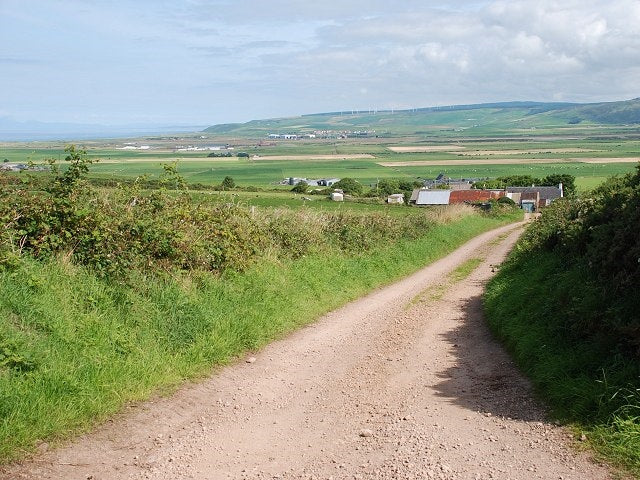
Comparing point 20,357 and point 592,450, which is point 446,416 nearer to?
point 592,450

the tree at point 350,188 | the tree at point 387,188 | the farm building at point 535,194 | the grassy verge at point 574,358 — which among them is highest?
the grassy verge at point 574,358

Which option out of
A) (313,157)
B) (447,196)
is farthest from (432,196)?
(313,157)

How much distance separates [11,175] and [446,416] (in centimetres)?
792

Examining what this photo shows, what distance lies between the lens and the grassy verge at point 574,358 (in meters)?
5.96

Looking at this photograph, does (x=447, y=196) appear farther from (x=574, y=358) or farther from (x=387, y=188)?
(x=574, y=358)

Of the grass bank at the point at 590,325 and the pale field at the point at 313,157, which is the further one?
the pale field at the point at 313,157

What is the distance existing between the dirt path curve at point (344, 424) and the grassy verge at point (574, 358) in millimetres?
260

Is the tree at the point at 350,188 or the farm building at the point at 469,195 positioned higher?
the tree at the point at 350,188

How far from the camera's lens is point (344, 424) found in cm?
695

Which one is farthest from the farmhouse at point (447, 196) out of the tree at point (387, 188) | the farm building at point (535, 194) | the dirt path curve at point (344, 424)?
the dirt path curve at point (344, 424)

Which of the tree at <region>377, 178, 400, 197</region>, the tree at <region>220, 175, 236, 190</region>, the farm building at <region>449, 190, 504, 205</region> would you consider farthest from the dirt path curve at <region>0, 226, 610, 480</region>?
the tree at <region>377, 178, 400, 197</region>

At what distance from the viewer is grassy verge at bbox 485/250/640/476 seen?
596 centimetres

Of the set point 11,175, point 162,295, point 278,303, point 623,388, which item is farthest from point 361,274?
point 623,388

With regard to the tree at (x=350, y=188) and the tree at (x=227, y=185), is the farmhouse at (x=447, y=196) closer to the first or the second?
the tree at (x=350, y=188)
